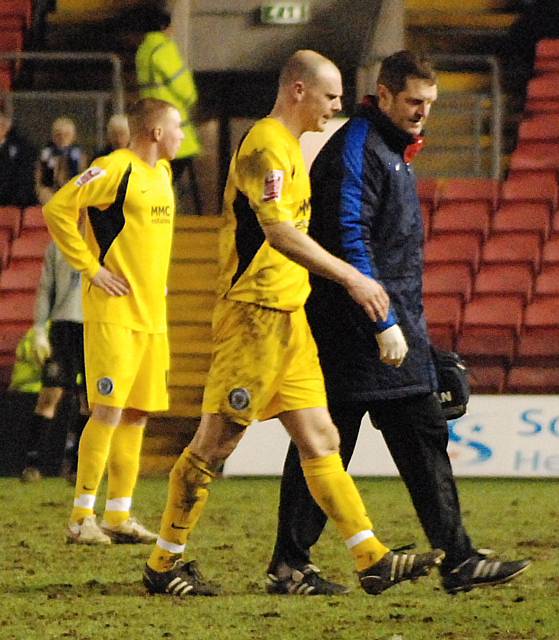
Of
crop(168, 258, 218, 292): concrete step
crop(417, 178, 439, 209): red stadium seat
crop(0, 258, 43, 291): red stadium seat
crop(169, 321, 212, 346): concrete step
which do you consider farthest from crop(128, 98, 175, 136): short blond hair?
A: crop(417, 178, 439, 209): red stadium seat

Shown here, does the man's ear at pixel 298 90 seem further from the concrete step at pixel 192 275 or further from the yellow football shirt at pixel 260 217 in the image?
the concrete step at pixel 192 275

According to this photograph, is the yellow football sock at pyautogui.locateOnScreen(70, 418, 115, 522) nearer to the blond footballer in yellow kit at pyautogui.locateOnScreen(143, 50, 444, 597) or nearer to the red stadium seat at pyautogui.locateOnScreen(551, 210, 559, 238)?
the blond footballer in yellow kit at pyautogui.locateOnScreen(143, 50, 444, 597)

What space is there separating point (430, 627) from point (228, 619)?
23.7 inches

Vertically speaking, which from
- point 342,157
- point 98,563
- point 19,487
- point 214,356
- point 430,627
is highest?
point 342,157

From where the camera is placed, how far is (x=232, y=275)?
5695mm

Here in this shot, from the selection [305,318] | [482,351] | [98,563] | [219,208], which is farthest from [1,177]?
[305,318]

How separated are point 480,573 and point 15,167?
8.35 metres

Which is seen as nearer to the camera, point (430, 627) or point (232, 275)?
point (430, 627)

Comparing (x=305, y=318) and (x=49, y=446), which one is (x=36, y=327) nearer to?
(x=49, y=446)

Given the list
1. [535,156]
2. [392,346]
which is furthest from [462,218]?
[392,346]

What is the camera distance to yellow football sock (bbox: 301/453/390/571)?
5.65 metres

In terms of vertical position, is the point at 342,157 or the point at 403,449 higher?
the point at 342,157

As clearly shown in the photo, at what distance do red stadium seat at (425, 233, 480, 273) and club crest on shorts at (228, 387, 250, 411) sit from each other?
8.02 metres

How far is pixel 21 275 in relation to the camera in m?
13.5
